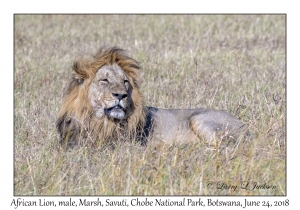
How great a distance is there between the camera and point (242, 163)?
5285mm

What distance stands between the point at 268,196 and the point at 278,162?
574 mm

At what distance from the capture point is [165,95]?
8.38 meters

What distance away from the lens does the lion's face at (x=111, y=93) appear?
602cm

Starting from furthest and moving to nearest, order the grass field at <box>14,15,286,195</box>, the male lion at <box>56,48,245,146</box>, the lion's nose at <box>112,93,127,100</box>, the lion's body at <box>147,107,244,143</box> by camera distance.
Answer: the lion's body at <box>147,107,244,143</box>, the male lion at <box>56,48,245,146</box>, the lion's nose at <box>112,93,127,100</box>, the grass field at <box>14,15,286,195</box>

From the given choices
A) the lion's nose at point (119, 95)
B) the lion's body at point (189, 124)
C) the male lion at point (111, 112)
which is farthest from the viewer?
the lion's body at point (189, 124)

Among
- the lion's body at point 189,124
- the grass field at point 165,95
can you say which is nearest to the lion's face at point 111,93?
the grass field at point 165,95

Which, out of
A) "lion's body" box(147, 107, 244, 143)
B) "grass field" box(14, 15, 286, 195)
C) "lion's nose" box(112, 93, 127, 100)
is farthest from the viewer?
"lion's body" box(147, 107, 244, 143)

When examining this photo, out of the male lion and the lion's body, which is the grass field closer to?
the male lion

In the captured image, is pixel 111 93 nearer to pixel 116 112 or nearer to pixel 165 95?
pixel 116 112

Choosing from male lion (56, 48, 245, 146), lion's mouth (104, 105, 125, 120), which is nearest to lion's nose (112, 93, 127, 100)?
male lion (56, 48, 245, 146)

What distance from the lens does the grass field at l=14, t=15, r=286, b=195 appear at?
5109 mm

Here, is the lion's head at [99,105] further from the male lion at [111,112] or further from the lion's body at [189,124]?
the lion's body at [189,124]

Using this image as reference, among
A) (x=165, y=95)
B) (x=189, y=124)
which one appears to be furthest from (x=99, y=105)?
(x=165, y=95)

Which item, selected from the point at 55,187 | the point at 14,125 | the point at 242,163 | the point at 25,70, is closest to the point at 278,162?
the point at 242,163
